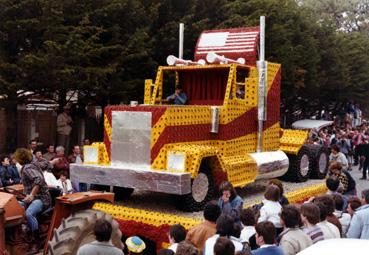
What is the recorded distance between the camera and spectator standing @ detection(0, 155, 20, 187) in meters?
10.8

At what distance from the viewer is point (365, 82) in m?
35.4

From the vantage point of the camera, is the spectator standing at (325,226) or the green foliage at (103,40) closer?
the spectator standing at (325,226)

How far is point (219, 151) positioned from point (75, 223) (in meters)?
2.77

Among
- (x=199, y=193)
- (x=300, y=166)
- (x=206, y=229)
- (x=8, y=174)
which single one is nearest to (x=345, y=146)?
(x=300, y=166)

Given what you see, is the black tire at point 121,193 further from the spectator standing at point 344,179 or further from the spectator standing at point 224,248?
the spectator standing at point 224,248

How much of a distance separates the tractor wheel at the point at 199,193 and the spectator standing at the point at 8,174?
4.55 meters

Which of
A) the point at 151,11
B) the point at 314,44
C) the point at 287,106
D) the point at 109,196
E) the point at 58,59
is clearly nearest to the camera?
the point at 109,196

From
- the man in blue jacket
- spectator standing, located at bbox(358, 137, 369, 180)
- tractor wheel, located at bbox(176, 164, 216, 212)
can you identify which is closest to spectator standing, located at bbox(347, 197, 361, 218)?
the man in blue jacket

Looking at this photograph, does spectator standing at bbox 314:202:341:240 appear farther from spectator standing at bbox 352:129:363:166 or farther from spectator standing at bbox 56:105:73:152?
spectator standing at bbox 352:129:363:166

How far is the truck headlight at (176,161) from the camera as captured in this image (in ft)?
24.0

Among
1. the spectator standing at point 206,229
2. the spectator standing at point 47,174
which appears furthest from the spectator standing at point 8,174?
the spectator standing at point 206,229

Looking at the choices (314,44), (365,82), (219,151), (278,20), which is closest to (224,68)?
(219,151)

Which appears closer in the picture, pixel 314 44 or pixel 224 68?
pixel 224 68

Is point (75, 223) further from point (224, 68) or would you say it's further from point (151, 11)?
point (151, 11)
